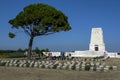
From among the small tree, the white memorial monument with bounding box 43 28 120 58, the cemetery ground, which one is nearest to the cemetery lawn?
the cemetery ground

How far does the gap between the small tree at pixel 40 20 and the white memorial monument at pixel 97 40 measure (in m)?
11.0

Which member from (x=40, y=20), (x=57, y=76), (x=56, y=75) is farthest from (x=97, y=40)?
(x=57, y=76)

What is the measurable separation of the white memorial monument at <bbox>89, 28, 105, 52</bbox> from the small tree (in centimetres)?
1102

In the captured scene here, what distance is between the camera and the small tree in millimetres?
32062

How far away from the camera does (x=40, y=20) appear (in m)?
32.6

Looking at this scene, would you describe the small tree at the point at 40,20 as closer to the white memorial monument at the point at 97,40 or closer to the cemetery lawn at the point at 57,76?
the white memorial monument at the point at 97,40

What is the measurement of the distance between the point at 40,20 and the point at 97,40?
14.6m

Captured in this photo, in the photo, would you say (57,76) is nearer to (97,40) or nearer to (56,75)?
(56,75)

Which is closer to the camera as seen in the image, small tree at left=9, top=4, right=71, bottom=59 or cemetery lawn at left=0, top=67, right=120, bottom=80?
cemetery lawn at left=0, top=67, right=120, bottom=80

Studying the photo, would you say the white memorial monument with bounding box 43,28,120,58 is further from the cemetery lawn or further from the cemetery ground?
the cemetery lawn

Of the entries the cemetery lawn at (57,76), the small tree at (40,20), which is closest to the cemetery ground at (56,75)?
the cemetery lawn at (57,76)

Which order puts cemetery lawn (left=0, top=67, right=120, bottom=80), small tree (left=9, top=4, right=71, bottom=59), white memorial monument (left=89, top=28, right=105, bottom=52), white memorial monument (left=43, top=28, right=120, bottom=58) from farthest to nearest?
white memorial monument (left=89, top=28, right=105, bottom=52), white memorial monument (left=43, top=28, right=120, bottom=58), small tree (left=9, top=4, right=71, bottom=59), cemetery lawn (left=0, top=67, right=120, bottom=80)

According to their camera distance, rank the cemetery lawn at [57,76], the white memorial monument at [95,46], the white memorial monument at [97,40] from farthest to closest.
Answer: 1. the white memorial monument at [97,40]
2. the white memorial monument at [95,46]
3. the cemetery lawn at [57,76]

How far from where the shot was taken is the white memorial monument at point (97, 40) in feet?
144
